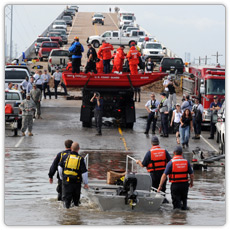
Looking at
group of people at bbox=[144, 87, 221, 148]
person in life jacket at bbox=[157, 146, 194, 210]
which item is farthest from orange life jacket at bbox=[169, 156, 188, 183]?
group of people at bbox=[144, 87, 221, 148]

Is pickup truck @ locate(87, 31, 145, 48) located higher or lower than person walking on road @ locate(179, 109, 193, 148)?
higher

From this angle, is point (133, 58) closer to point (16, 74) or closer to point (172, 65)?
point (16, 74)

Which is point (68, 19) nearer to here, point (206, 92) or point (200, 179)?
point (206, 92)

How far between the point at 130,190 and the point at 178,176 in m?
1.04

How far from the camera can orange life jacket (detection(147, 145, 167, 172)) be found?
51.4 ft

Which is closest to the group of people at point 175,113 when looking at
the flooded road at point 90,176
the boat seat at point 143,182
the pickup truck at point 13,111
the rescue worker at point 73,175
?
the flooded road at point 90,176

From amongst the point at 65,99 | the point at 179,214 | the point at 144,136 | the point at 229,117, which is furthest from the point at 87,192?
the point at 65,99

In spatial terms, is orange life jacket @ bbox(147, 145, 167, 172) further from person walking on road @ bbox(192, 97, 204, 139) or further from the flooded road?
person walking on road @ bbox(192, 97, 204, 139)

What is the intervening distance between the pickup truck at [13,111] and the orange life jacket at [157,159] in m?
12.1

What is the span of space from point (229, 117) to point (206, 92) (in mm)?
14604

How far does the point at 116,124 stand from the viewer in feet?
101

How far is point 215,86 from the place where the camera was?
3123 cm

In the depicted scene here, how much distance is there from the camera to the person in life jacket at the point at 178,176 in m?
14.9

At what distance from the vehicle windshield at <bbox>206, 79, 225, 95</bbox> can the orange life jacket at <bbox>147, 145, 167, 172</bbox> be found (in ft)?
51.3
